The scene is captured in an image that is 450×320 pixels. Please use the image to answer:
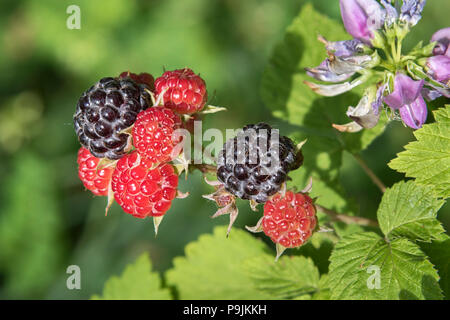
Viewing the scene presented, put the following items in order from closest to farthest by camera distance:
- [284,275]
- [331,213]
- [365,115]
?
1. [365,115]
2. [331,213]
3. [284,275]

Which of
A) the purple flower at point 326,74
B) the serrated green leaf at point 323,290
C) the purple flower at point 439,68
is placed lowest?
the serrated green leaf at point 323,290

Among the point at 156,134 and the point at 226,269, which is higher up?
the point at 156,134

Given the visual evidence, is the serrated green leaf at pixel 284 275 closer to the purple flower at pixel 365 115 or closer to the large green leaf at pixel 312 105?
the large green leaf at pixel 312 105

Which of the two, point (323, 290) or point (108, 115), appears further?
point (323, 290)

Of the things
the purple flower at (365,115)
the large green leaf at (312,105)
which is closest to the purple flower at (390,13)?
the purple flower at (365,115)

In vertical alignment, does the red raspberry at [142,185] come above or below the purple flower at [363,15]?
below

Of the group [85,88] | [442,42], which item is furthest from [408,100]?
[85,88]

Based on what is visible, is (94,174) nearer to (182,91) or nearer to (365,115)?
(182,91)
